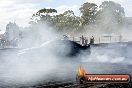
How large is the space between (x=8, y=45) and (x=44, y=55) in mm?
19708

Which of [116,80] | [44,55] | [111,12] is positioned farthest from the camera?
[111,12]

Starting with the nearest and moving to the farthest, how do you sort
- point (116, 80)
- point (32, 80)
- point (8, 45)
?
point (116, 80)
point (32, 80)
point (8, 45)

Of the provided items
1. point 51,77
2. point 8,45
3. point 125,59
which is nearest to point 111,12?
point 8,45

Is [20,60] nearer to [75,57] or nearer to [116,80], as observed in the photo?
[75,57]

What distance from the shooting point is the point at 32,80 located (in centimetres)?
1182

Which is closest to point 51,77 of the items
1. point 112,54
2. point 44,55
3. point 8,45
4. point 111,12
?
point 44,55

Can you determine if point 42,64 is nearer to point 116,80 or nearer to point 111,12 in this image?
point 116,80

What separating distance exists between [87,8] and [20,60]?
57.7 meters

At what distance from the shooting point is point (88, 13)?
73.8m

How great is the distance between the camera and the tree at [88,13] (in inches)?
2874

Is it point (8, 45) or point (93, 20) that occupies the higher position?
point (93, 20)

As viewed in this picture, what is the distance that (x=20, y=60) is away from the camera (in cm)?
1752

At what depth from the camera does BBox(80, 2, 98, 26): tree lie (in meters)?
73.0

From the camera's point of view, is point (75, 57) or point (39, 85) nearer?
point (39, 85)
